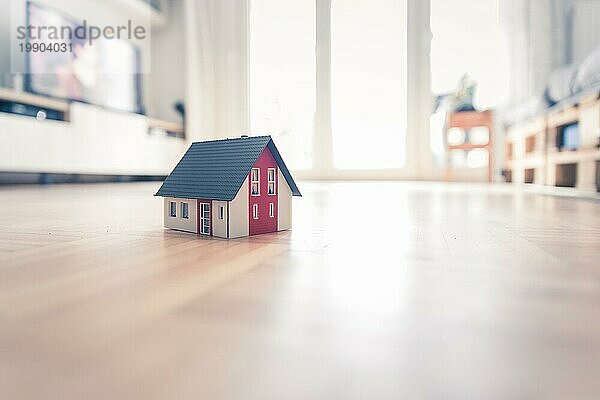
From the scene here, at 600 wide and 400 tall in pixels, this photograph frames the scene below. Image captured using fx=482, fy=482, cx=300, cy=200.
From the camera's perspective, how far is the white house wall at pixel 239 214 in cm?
71

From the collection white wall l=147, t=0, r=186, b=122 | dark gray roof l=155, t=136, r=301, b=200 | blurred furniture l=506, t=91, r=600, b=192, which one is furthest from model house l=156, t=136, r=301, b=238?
white wall l=147, t=0, r=186, b=122

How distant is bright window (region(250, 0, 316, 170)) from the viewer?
16.9ft

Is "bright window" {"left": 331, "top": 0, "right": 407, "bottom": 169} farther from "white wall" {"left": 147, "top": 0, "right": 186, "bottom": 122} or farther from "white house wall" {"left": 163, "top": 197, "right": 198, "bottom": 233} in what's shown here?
"white house wall" {"left": 163, "top": 197, "right": 198, "bottom": 233}

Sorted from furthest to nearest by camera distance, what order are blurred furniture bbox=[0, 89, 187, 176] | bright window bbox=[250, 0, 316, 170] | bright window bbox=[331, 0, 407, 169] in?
bright window bbox=[250, 0, 316, 170], bright window bbox=[331, 0, 407, 169], blurred furniture bbox=[0, 89, 187, 176]

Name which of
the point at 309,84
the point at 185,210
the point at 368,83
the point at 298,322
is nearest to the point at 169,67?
the point at 309,84

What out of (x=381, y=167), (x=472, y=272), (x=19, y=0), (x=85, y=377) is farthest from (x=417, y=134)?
(x=85, y=377)

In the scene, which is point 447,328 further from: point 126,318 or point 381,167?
point 381,167

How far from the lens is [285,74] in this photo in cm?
521

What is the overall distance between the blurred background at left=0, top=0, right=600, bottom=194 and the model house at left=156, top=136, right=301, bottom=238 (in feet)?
8.96

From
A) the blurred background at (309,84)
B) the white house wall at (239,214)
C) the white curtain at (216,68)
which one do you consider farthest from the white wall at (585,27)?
the white house wall at (239,214)

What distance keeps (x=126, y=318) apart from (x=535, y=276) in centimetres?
36

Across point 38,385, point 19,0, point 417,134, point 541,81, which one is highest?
point 19,0

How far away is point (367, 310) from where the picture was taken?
1.09 feet

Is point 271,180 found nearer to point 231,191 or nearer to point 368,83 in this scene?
point 231,191
